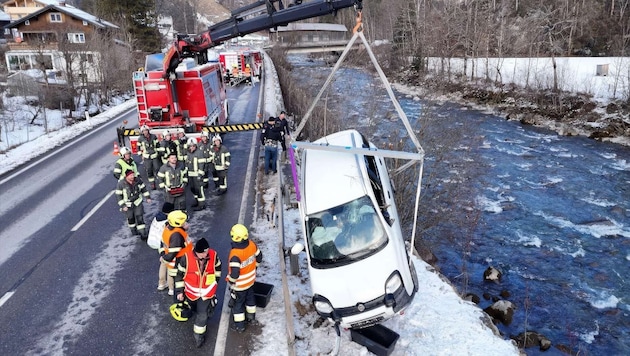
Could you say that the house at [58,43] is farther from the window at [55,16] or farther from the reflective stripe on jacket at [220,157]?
the reflective stripe on jacket at [220,157]

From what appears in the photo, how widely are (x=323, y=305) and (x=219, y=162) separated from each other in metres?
6.24

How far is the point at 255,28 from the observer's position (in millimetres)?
9828

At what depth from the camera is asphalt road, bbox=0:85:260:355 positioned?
245 inches

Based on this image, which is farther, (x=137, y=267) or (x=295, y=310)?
(x=137, y=267)

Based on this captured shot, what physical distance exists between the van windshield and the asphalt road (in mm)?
1642

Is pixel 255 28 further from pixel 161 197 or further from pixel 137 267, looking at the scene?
pixel 137 267

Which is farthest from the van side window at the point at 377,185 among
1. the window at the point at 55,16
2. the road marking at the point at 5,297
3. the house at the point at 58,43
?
the window at the point at 55,16

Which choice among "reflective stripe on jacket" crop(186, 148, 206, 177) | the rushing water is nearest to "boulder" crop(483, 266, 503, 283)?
the rushing water

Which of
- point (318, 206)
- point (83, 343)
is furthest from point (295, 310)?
point (83, 343)

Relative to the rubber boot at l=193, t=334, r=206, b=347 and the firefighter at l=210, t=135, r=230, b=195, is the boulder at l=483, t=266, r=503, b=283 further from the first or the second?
the rubber boot at l=193, t=334, r=206, b=347

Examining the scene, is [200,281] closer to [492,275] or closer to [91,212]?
[91,212]

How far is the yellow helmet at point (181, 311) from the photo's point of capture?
6457mm

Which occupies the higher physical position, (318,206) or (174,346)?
(318,206)

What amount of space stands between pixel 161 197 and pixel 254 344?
262 inches
